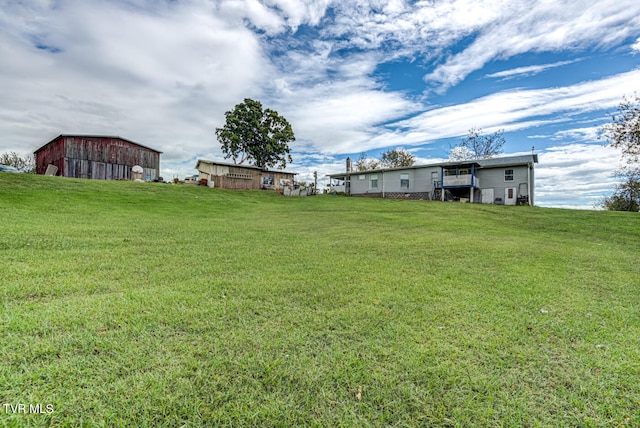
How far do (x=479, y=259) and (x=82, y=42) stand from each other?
15485 millimetres

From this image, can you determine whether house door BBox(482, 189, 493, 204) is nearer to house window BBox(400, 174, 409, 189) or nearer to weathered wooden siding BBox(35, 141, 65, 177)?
house window BBox(400, 174, 409, 189)

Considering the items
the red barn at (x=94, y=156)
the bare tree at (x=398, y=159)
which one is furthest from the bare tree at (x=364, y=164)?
the red barn at (x=94, y=156)

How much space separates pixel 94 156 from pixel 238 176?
12358mm

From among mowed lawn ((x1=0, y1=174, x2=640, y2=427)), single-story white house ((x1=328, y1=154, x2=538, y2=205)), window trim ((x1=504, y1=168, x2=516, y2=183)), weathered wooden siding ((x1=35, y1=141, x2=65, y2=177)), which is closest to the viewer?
mowed lawn ((x1=0, y1=174, x2=640, y2=427))

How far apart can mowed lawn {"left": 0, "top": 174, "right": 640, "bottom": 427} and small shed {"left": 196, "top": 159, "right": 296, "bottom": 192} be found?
22843mm

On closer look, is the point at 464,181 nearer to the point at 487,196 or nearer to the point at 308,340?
the point at 487,196

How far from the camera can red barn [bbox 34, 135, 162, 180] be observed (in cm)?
2316

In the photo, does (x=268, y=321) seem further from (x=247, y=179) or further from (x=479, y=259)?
(x=247, y=179)

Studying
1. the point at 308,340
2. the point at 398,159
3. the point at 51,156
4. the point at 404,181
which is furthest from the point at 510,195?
the point at 51,156

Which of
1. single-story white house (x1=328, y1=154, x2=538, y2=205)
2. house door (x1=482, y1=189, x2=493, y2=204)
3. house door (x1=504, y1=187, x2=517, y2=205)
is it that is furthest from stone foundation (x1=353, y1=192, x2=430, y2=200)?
house door (x1=504, y1=187, x2=517, y2=205)

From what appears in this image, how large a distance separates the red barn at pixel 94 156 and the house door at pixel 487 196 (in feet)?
107

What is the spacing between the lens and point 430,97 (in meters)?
23.6

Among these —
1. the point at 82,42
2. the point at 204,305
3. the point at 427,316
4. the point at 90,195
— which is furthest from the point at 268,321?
the point at 90,195

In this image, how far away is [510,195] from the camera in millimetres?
22781
